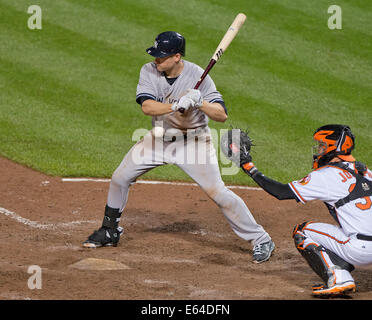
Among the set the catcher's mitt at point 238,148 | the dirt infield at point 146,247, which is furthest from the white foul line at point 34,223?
the catcher's mitt at point 238,148

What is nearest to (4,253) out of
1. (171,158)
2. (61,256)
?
(61,256)

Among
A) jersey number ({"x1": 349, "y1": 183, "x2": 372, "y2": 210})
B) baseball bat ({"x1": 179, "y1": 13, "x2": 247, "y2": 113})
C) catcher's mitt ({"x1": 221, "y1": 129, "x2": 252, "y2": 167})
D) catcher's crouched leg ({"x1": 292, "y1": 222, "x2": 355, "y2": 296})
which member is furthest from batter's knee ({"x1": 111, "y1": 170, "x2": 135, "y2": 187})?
jersey number ({"x1": 349, "y1": 183, "x2": 372, "y2": 210})

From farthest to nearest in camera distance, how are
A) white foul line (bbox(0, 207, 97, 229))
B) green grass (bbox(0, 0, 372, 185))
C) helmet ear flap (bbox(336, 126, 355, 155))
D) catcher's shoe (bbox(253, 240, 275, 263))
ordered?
green grass (bbox(0, 0, 372, 185)) < white foul line (bbox(0, 207, 97, 229)) < catcher's shoe (bbox(253, 240, 275, 263)) < helmet ear flap (bbox(336, 126, 355, 155))

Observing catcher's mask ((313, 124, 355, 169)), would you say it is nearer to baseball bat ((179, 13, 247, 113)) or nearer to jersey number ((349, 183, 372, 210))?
jersey number ((349, 183, 372, 210))

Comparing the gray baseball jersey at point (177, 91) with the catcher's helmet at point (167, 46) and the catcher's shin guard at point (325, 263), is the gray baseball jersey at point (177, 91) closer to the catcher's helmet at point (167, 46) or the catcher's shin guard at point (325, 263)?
the catcher's helmet at point (167, 46)

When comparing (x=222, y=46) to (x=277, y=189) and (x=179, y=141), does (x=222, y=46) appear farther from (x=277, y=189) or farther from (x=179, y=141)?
(x=277, y=189)

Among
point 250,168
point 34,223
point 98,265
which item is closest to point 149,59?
point 34,223
